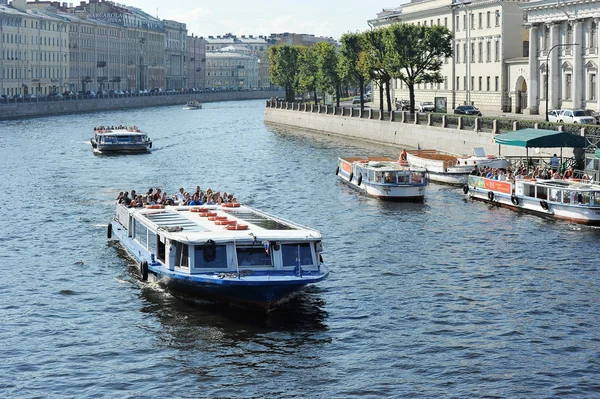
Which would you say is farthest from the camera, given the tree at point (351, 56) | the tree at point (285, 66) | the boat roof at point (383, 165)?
the tree at point (285, 66)

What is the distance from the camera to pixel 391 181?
58.4m

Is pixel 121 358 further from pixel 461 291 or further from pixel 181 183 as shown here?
pixel 181 183

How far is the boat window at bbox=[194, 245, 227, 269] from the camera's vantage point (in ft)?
110

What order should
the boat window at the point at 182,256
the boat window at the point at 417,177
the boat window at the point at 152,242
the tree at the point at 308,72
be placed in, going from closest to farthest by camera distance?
the boat window at the point at 182,256 < the boat window at the point at 152,242 < the boat window at the point at 417,177 < the tree at the point at 308,72

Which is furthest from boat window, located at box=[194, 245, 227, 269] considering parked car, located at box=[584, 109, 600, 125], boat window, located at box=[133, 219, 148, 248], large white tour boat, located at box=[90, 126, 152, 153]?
large white tour boat, located at box=[90, 126, 152, 153]

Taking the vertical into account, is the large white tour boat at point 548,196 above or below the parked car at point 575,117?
below

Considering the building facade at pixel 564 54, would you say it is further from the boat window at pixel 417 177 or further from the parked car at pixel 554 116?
the boat window at pixel 417 177

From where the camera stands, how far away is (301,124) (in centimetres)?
12412

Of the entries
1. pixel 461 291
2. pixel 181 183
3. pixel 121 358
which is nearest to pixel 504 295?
pixel 461 291

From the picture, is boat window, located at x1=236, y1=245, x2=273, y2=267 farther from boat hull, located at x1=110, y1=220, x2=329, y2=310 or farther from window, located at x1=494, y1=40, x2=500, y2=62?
window, located at x1=494, y1=40, x2=500, y2=62

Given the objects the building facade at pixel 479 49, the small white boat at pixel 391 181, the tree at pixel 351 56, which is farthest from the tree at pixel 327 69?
the small white boat at pixel 391 181

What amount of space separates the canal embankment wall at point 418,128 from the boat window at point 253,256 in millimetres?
30469

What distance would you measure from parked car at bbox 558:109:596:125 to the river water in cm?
2365

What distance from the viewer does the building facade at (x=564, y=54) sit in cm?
9075
